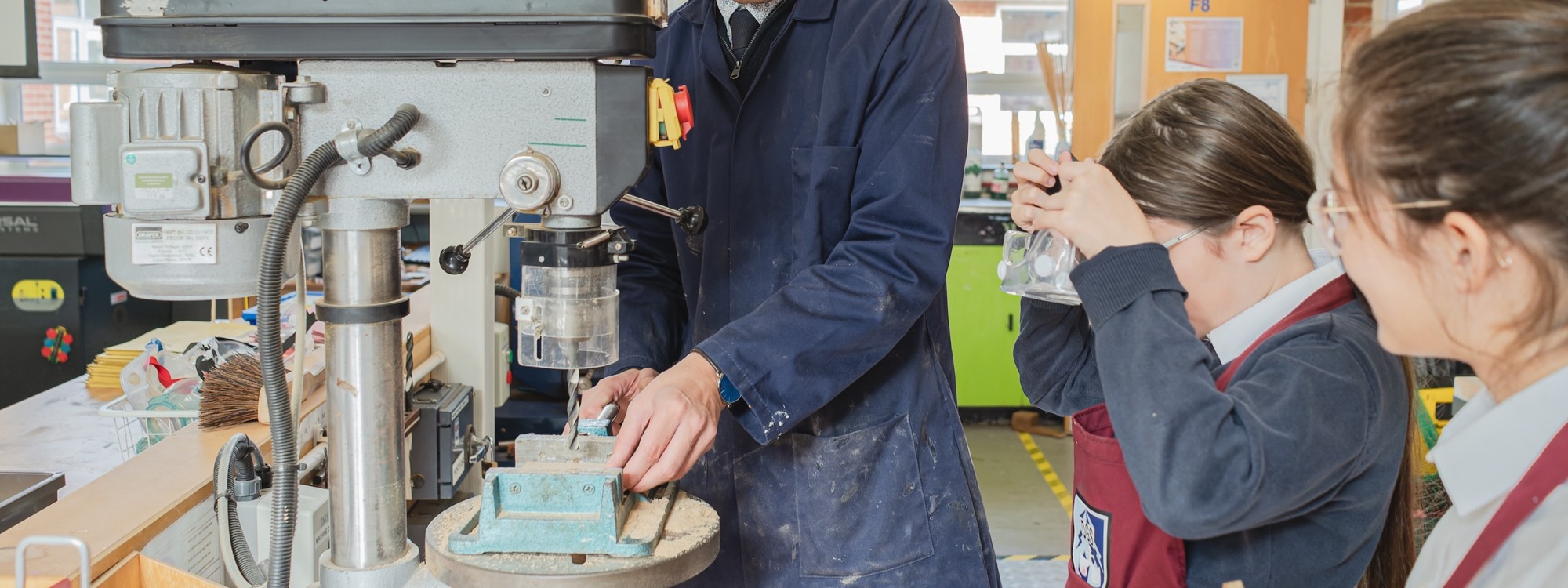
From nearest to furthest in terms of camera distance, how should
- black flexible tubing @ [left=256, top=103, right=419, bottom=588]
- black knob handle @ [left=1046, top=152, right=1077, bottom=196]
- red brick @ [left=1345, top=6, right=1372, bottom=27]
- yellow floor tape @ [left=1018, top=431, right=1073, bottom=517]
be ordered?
black flexible tubing @ [left=256, top=103, right=419, bottom=588] → black knob handle @ [left=1046, top=152, right=1077, bottom=196] → yellow floor tape @ [left=1018, top=431, right=1073, bottom=517] → red brick @ [left=1345, top=6, right=1372, bottom=27]

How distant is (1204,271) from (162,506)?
107cm

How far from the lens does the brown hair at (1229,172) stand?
1111mm

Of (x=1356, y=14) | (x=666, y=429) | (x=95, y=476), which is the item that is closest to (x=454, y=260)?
(x=666, y=429)

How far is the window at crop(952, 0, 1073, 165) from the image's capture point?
17.6 feet

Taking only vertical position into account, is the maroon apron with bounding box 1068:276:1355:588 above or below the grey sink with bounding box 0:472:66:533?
above

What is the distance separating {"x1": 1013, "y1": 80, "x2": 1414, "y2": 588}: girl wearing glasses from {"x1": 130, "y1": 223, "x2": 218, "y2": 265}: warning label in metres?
0.67

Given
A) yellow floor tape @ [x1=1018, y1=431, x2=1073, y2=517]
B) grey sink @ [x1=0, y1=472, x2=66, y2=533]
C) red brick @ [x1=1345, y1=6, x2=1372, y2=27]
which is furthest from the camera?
red brick @ [x1=1345, y1=6, x2=1372, y2=27]

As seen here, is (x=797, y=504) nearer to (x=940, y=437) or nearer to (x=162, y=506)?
(x=940, y=437)

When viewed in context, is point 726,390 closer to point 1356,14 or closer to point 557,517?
point 557,517

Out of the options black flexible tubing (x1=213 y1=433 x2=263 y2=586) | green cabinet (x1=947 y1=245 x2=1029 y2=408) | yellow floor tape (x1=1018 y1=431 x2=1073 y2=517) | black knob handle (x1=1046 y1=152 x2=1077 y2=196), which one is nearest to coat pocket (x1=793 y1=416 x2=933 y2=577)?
black knob handle (x1=1046 y1=152 x2=1077 y2=196)

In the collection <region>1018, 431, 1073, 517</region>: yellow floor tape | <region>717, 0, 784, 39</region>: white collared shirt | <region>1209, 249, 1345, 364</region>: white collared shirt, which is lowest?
<region>1018, 431, 1073, 517</region>: yellow floor tape

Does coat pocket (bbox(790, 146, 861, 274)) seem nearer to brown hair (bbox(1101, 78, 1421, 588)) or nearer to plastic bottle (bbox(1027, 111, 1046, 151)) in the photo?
brown hair (bbox(1101, 78, 1421, 588))

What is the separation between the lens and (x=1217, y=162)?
3.65 feet

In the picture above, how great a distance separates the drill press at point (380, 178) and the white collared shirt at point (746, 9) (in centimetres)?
47
